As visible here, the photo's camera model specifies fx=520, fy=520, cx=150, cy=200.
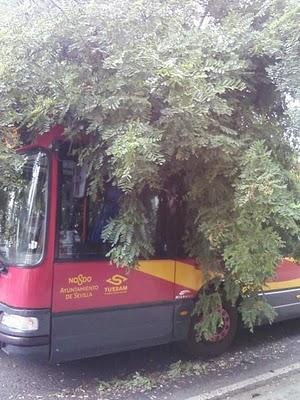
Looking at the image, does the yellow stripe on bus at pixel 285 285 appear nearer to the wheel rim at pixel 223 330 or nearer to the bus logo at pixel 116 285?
the wheel rim at pixel 223 330

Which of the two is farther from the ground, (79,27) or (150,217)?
(79,27)

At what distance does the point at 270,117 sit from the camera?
452cm

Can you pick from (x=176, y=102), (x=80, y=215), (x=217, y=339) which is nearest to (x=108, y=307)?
(x=80, y=215)

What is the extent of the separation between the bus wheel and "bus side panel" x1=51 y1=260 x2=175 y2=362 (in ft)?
1.19

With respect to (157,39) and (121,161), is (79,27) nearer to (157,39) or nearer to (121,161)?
(157,39)

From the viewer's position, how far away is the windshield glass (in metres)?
4.45

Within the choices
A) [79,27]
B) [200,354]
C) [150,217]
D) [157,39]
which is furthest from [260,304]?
[79,27]

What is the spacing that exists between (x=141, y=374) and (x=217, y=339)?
1001mm

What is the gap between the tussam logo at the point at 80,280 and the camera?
4525 millimetres

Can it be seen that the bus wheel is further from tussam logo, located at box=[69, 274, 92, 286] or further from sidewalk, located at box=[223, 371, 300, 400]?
tussam logo, located at box=[69, 274, 92, 286]

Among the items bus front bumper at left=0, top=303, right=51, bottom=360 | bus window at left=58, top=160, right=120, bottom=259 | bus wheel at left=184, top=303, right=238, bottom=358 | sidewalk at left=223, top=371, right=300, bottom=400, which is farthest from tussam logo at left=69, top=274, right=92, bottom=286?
sidewalk at left=223, top=371, right=300, bottom=400

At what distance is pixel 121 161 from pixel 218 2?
6.52 feet

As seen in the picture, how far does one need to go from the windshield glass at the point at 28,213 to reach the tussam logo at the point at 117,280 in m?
0.70

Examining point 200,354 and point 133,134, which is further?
point 200,354
